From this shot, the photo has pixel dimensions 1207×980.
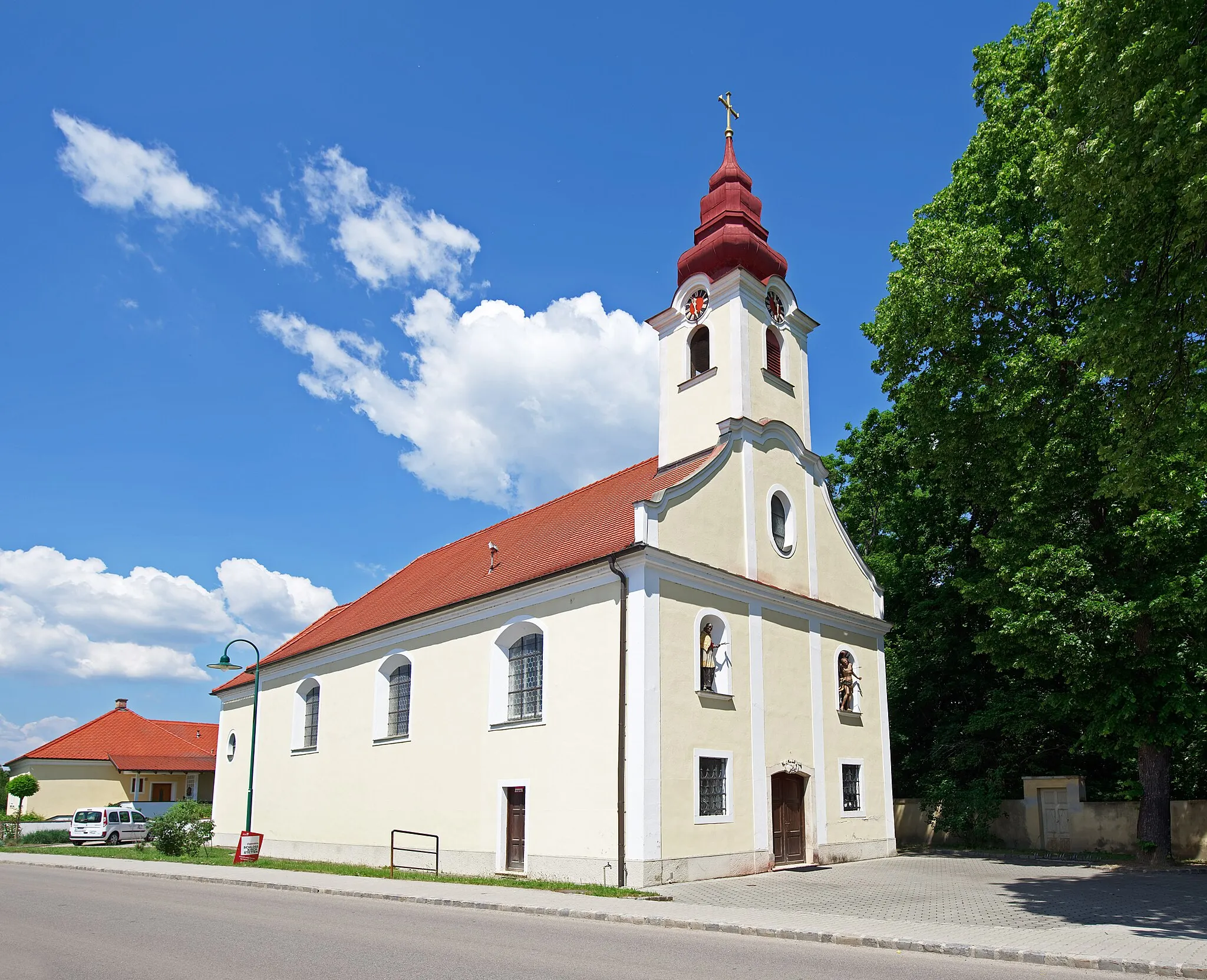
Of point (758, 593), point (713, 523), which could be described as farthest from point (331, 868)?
point (713, 523)

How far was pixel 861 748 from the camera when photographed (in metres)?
22.6

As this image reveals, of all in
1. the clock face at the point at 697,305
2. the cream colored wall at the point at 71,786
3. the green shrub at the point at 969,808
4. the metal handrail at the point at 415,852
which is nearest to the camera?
the metal handrail at the point at 415,852

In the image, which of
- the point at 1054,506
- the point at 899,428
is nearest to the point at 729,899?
the point at 1054,506

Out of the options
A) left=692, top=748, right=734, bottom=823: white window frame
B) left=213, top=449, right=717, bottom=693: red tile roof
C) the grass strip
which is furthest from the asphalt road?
left=213, top=449, right=717, bottom=693: red tile roof

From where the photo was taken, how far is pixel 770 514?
69.8ft

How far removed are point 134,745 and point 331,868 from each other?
1247 inches

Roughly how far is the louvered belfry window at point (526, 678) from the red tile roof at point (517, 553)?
136cm

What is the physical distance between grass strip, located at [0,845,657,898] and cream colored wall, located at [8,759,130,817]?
1164cm

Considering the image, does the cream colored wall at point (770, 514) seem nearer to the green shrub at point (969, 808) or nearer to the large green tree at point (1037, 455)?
the large green tree at point (1037, 455)

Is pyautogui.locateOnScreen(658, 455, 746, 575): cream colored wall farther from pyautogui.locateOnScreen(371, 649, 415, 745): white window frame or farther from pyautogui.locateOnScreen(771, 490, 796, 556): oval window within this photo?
pyautogui.locateOnScreen(371, 649, 415, 745): white window frame

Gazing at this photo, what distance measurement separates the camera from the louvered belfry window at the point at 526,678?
1952cm

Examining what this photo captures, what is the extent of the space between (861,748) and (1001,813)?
4883 mm

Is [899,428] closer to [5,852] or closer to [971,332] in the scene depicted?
[971,332]

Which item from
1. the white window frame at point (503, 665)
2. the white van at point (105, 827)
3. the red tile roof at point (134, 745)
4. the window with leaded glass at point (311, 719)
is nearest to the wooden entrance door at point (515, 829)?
the white window frame at point (503, 665)
